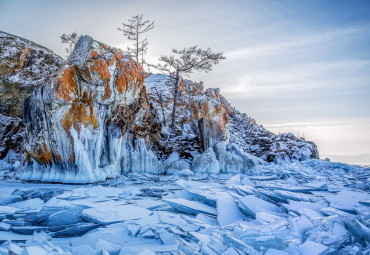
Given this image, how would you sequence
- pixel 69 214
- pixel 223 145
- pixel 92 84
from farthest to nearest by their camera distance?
pixel 223 145 < pixel 92 84 < pixel 69 214

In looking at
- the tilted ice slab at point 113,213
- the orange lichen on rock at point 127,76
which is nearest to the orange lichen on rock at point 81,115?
the orange lichen on rock at point 127,76

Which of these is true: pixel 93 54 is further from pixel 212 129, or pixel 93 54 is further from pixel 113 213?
pixel 113 213

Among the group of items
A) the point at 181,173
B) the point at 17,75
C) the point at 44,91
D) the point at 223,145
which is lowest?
the point at 181,173

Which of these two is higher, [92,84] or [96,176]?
[92,84]

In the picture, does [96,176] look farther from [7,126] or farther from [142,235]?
[7,126]

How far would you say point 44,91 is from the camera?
9.33m

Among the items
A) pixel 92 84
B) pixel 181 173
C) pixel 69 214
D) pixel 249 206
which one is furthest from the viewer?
pixel 181 173

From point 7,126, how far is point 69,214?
14.1 metres

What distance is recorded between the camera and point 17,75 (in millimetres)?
16078

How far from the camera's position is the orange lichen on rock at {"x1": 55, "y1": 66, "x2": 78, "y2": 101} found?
9320mm

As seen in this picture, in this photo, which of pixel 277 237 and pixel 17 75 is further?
pixel 17 75

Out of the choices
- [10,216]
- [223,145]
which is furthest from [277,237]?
[223,145]

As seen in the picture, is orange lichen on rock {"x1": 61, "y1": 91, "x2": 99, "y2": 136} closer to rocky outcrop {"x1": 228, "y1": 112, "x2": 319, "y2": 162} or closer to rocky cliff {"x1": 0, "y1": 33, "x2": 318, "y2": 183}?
rocky cliff {"x1": 0, "y1": 33, "x2": 318, "y2": 183}

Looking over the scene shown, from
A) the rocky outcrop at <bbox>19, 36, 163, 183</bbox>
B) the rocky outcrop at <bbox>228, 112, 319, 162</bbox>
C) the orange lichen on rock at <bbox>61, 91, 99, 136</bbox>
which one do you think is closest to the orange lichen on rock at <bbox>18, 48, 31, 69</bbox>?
the rocky outcrop at <bbox>19, 36, 163, 183</bbox>
